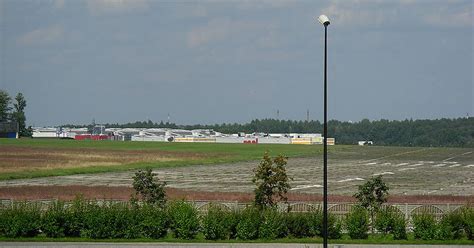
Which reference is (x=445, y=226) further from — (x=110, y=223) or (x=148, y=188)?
(x=148, y=188)

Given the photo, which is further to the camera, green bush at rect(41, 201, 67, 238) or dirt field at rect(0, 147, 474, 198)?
dirt field at rect(0, 147, 474, 198)

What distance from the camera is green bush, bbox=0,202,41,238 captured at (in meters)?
33.4

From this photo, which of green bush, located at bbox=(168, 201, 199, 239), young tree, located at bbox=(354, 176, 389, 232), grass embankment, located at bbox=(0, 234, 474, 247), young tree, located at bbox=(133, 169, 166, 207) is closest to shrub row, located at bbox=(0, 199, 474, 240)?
green bush, located at bbox=(168, 201, 199, 239)

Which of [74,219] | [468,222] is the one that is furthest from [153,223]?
[468,222]

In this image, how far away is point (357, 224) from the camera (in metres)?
34.2

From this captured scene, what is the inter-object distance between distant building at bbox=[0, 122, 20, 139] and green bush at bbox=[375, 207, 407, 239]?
495ft

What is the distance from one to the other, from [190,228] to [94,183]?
3446 cm

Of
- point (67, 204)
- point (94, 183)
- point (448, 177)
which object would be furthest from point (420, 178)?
point (67, 204)

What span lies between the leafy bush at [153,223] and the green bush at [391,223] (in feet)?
29.4

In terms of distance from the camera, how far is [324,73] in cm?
2950

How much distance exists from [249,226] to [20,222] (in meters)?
9.33

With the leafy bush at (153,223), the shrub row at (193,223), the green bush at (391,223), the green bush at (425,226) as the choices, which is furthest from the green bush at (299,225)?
the leafy bush at (153,223)

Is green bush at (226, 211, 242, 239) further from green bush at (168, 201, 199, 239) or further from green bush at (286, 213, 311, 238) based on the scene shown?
green bush at (286, 213, 311, 238)

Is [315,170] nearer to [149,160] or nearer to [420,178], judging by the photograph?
[420,178]
